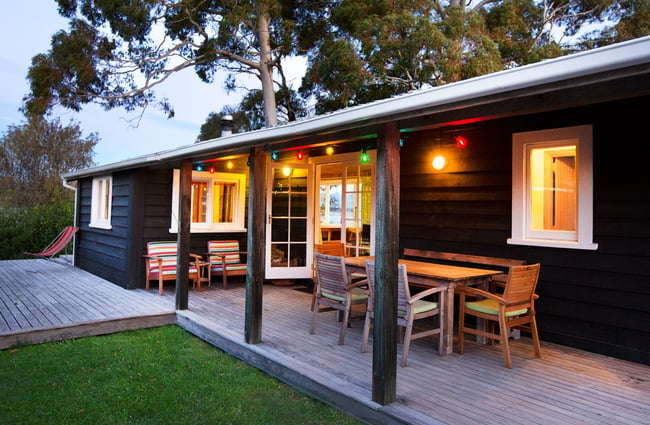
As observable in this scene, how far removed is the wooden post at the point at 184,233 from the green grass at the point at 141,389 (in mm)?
851

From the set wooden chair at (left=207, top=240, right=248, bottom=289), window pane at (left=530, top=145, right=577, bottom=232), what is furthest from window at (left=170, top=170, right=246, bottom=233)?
window pane at (left=530, top=145, right=577, bottom=232)

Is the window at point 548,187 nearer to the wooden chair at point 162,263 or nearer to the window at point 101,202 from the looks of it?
the wooden chair at point 162,263

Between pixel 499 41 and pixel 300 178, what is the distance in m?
6.67

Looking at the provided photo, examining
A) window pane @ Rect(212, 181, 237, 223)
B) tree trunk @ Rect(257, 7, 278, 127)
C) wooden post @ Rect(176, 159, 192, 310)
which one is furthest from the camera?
tree trunk @ Rect(257, 7, 278, 127)

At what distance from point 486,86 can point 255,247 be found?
2550mm

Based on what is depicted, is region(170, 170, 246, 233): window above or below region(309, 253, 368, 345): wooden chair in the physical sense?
above

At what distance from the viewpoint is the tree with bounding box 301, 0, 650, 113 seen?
9.15m

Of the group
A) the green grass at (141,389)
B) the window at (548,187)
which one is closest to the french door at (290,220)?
the green grass at (141,389)

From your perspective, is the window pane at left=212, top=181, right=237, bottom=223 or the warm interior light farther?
the window pane at left=212, top=181, right=237, bottom=223

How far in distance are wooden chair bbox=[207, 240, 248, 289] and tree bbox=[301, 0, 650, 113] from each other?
15.7 feet

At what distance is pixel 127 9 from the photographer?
9.84 m

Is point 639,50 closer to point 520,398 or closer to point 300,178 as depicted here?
point 520,398

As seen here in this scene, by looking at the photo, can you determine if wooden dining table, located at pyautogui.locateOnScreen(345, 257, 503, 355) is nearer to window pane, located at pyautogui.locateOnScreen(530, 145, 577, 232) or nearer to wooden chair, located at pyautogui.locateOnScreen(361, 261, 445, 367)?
wooden chair, located at pyautogui.locateOnScreen(361, 261, 445, 367)

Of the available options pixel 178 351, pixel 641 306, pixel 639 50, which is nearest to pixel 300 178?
pixel 178 351
